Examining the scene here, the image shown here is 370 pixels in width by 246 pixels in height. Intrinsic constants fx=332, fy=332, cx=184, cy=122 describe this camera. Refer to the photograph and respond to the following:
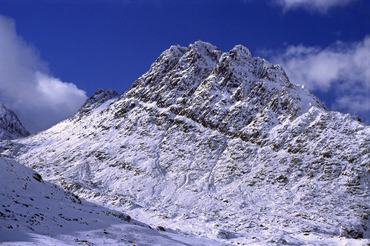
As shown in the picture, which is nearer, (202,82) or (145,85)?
(202,82)

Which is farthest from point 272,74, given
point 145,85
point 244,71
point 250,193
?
point 250,193

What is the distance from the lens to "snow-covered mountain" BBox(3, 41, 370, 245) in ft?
258

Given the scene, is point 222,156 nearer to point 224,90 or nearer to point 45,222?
point 224,90

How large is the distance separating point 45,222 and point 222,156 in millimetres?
86973

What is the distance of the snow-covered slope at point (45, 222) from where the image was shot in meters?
25.4

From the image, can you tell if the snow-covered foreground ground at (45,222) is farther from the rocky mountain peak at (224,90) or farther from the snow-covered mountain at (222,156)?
the rocky mountain peak at (224,90)

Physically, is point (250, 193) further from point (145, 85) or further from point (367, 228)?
point (145, 85)

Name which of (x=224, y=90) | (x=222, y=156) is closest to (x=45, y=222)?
(x=222, y=156)

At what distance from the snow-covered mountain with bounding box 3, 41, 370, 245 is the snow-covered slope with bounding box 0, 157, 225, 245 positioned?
3113cm

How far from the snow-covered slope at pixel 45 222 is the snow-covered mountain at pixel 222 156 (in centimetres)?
3113

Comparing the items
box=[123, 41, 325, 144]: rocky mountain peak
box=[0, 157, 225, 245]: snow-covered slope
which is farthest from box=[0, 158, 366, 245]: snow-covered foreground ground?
box=[123, 41, 325, 144]: rocky mountain peak

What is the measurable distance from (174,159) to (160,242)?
83.6 meters

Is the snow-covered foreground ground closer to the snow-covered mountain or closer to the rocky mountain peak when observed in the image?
the snow-covered mountain

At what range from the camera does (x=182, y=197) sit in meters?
97.2
